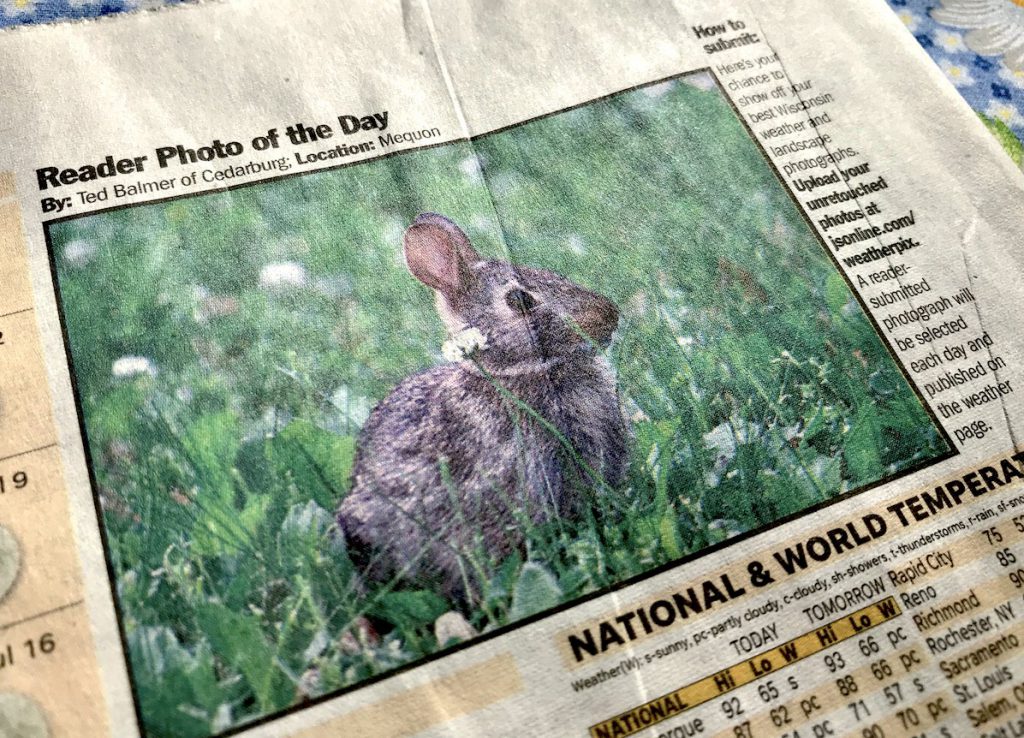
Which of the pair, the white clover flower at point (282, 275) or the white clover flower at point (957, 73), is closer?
the white clover flower at point (282, 275)

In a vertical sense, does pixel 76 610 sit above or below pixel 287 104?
below

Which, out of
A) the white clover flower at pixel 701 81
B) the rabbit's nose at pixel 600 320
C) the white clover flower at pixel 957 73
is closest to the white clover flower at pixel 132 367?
the rabbit's nose at pixel 600 320

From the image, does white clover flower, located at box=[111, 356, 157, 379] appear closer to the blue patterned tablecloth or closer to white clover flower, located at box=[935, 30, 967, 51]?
the blue patterned tablecloth

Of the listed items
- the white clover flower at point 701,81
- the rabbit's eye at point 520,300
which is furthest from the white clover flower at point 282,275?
the white clover flower at point 701,81

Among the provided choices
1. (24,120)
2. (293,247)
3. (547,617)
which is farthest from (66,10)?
(547,617)

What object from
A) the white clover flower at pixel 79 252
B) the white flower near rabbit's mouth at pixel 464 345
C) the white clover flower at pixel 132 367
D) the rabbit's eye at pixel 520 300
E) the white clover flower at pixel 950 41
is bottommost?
the white flower near rabbit's mouth at pixel 464 345

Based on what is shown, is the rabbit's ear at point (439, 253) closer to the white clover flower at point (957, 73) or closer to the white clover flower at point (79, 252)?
the white clover flower at point (79, 252)

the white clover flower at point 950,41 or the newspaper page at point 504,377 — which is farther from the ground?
the white clover flower at point 950,41

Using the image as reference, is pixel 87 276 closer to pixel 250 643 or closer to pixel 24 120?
pixel 24 120
